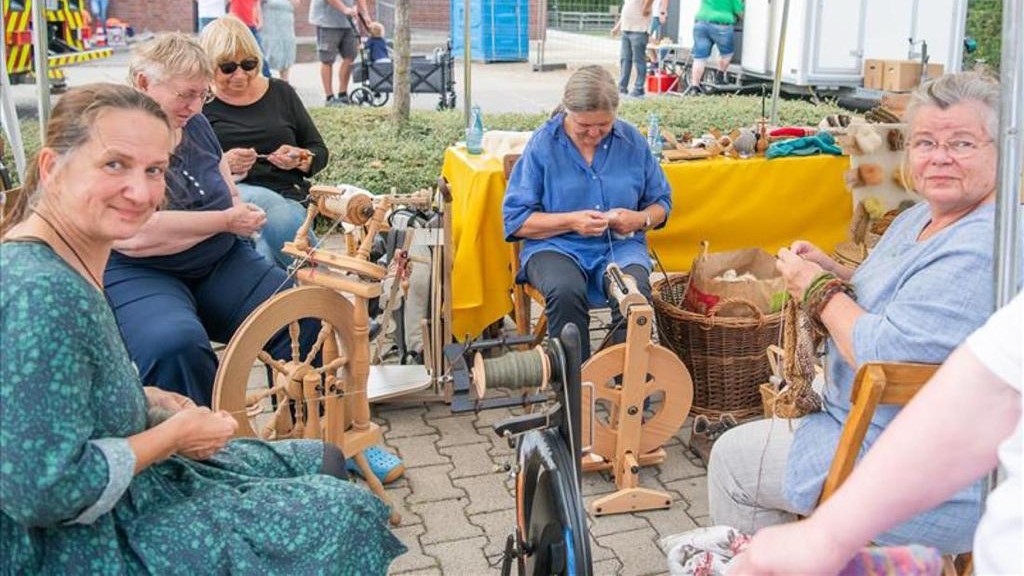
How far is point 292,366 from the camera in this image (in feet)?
9.18

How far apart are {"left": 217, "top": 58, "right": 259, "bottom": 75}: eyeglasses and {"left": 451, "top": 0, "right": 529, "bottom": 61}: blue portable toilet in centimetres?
1253

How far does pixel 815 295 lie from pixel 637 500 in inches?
46.0

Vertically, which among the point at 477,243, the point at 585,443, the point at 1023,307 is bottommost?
the point at 585,443

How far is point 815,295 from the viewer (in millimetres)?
2275

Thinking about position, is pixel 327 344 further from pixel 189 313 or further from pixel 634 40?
pixel 634 40

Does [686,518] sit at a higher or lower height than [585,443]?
lower

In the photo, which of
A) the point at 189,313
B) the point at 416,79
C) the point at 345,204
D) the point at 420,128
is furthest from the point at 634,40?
the point at 189,313

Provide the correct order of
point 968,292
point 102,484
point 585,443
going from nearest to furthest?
point 102,484, point 968,292, point 585,443

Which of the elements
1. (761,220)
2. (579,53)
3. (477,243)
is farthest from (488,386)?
(579,53)

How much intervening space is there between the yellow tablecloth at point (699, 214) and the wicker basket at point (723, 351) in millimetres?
682

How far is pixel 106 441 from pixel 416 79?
9.48 metres

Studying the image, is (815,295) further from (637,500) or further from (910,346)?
(637,500)

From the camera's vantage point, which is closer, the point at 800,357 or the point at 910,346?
the point at 910,346

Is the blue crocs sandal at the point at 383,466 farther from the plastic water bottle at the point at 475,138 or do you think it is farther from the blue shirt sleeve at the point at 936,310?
the blue shirt sleeve at the point at 936,310
